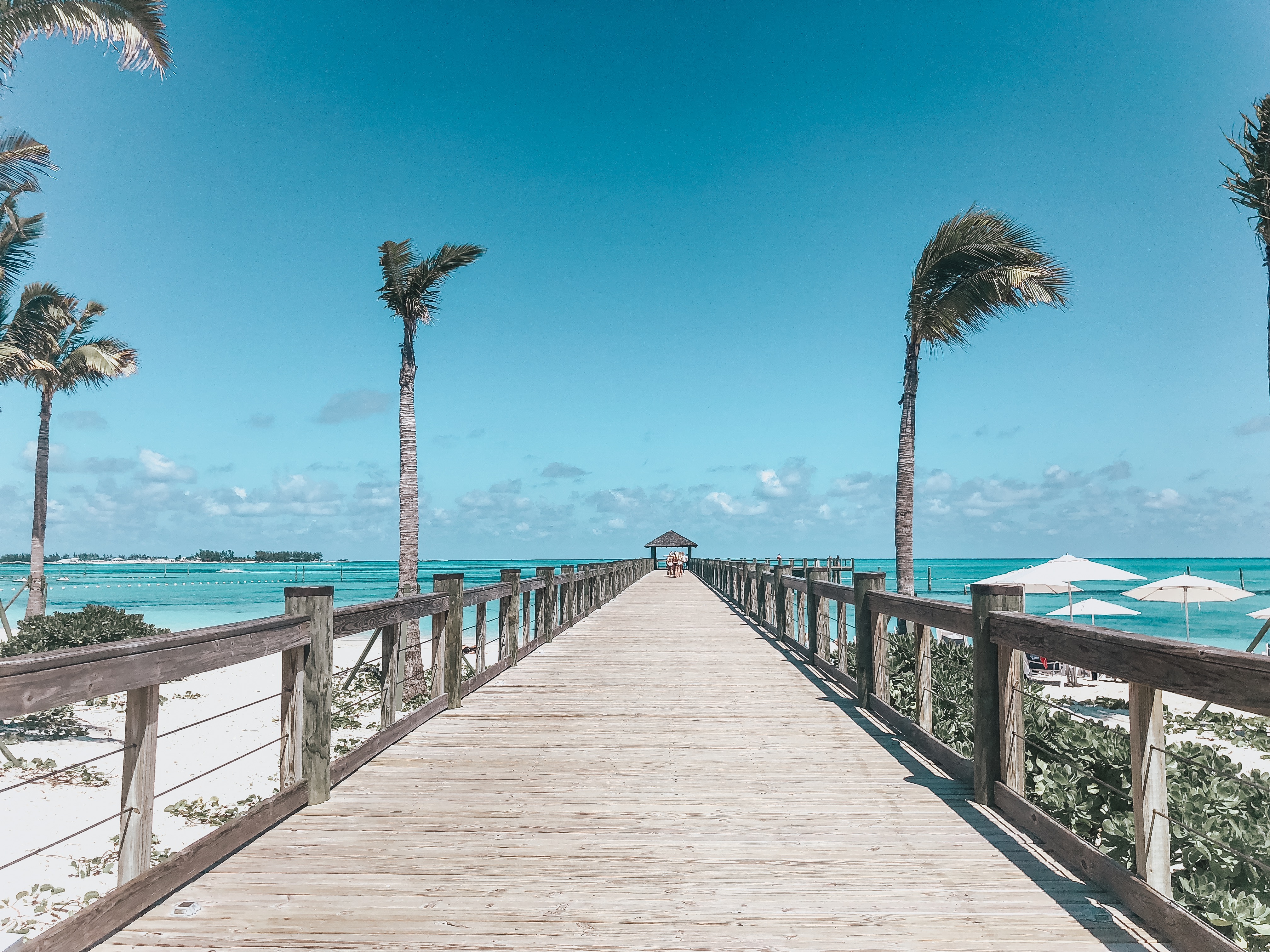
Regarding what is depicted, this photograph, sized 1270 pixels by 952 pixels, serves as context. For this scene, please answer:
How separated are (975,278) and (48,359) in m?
23.9

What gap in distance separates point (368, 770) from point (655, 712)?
2.49 m

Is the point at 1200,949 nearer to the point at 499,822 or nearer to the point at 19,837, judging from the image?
the point at 499,822

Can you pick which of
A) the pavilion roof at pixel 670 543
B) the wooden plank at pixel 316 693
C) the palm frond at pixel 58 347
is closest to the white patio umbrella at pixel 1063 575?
the wooden plank at pixel 316 693

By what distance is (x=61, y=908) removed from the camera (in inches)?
238

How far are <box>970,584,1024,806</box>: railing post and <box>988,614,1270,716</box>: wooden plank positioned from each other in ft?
Result: 0.82

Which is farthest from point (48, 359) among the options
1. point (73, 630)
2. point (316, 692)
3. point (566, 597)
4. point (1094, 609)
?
point (1094, 609)

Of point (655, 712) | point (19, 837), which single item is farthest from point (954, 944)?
point (19, 837)

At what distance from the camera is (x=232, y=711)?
317cm

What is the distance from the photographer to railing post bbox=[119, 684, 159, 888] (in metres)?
2.70

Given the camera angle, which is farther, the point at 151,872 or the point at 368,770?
the point at 368,770

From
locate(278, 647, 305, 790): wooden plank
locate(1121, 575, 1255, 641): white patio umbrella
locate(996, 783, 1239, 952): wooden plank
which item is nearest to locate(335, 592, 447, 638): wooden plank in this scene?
locate(278, 647, 305, 790): wooden plank

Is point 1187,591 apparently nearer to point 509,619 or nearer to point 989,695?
point 509,619

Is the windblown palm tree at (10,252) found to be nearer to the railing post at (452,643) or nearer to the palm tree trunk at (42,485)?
the palm tree trunk at (42,485)

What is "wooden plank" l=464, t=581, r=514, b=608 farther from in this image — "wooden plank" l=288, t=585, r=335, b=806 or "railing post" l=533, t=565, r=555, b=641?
"wooden plank" l=288, t=585, r=335, b=806
